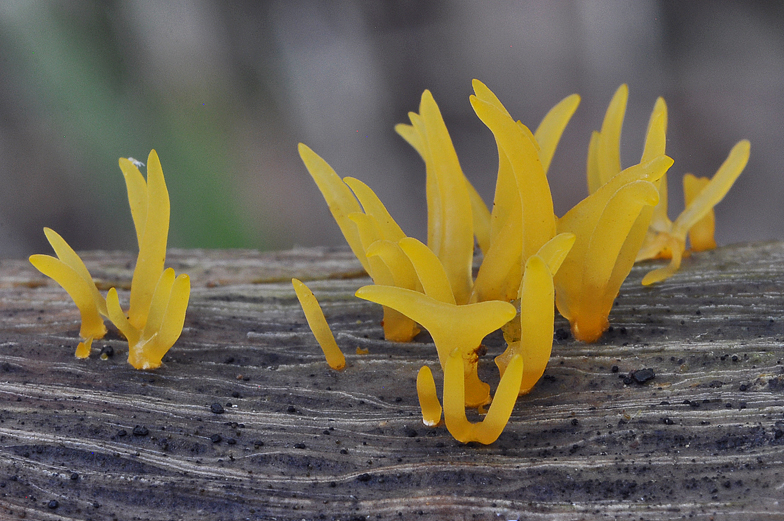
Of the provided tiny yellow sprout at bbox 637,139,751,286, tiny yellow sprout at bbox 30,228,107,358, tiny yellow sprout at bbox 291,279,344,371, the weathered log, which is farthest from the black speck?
tiny yellow sprout at bbox 30,228,107,358

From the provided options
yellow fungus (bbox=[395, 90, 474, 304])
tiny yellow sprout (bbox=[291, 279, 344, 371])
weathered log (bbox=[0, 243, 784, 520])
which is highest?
yellow fungus (bbox=[395, 90, 474, 304])

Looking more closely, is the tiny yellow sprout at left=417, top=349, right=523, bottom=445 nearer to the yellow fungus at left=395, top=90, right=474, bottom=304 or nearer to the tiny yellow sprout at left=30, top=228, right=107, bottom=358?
the yellow fungus at left=395, top=90, right=474, bottom=304

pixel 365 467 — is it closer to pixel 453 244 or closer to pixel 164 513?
pixel 164 513


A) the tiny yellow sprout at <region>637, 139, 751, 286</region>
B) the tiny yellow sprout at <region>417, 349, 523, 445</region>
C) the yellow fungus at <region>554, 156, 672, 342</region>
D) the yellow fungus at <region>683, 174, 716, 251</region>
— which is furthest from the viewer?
the yellow fungus at <region>683, 174, 716, 251</region>

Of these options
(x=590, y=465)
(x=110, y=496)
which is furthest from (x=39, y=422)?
(x=590, y=465)

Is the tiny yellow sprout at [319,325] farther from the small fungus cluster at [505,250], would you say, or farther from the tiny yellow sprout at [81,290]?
the tiny yellow sprout at [81,290]

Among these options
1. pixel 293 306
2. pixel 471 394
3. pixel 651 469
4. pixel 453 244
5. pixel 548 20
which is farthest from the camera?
pixel 548 20

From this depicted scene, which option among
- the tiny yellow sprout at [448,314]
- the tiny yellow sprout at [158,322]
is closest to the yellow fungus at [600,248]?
the tiny yellow sprout at [448,314]
